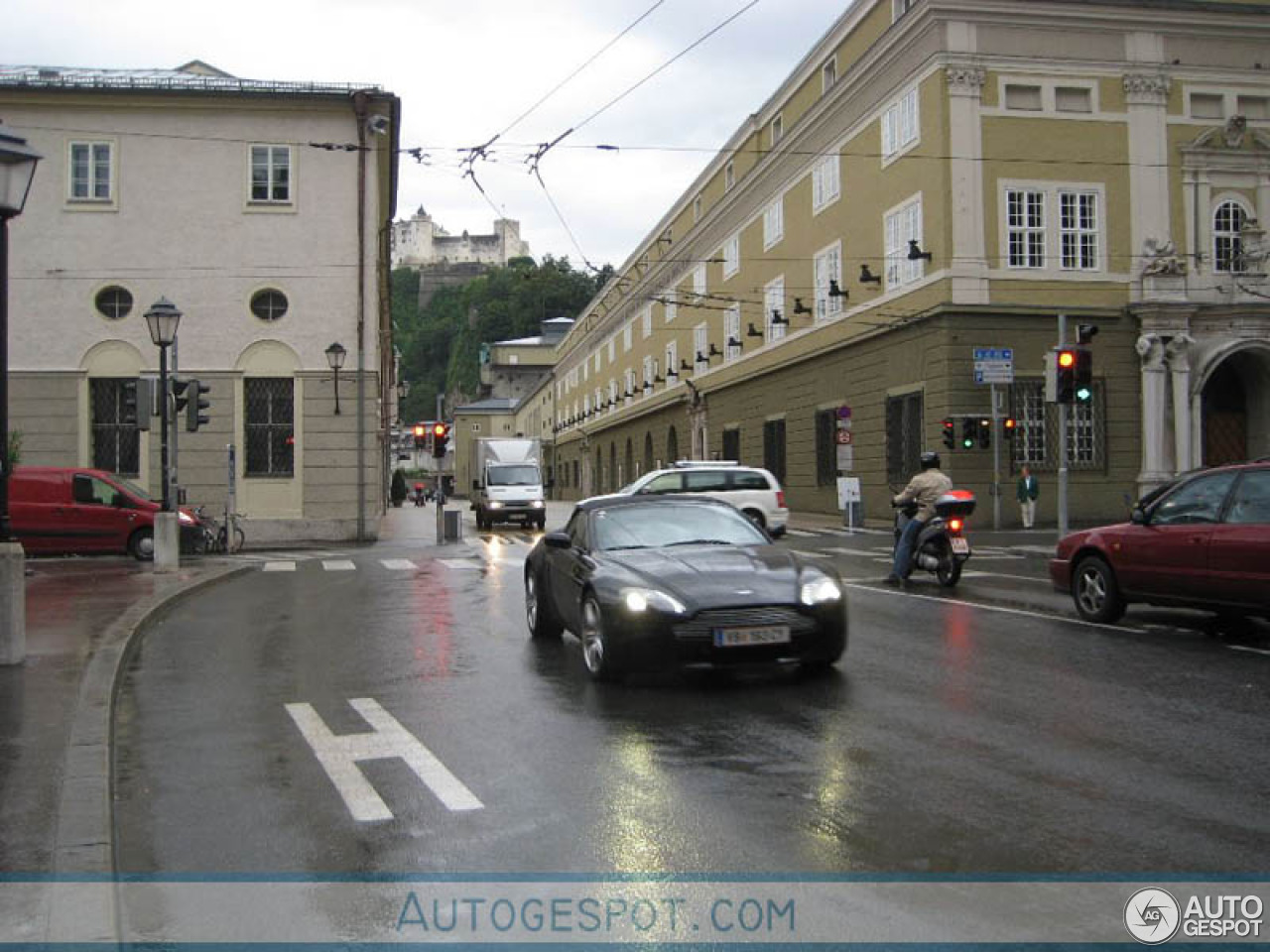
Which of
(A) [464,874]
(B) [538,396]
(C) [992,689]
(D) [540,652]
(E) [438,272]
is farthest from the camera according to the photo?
(E) [438,272]

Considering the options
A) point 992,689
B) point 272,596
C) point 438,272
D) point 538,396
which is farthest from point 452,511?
point 438,272

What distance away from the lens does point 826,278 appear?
129 feet

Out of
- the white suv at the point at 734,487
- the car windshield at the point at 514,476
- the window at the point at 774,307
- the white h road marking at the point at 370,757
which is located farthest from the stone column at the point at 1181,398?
the white h road marking at the point at 370,757

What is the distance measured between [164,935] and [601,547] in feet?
18.7

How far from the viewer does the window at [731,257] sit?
49.3m

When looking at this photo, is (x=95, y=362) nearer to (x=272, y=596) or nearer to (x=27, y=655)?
(x=272, y=596)

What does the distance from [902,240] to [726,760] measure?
97.1ft

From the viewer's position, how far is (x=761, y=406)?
150ft

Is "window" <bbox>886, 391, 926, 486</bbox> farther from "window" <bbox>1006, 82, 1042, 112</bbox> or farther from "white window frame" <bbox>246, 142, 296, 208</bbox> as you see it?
"white window frame" <bbox>246, 142, 296, 208</bbox>

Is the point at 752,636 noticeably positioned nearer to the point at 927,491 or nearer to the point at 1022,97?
the point at 927,491

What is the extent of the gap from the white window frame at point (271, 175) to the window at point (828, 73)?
18.0 m

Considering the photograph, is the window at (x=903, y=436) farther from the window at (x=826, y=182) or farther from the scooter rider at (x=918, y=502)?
the scooter rider at (x=918, y=502)

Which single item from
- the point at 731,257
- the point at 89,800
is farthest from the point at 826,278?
the point at 89,800

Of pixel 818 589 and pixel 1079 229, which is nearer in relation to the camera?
pixel 818 589
